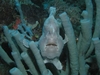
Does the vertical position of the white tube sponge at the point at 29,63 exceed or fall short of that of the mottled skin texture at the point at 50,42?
it falls short

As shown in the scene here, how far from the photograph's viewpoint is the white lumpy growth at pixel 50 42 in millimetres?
1898

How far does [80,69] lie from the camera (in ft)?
7.59

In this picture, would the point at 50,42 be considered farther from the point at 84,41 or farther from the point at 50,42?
the point at 84,41

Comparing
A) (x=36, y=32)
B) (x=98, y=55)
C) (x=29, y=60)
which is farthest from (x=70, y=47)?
(x=36, y=32)

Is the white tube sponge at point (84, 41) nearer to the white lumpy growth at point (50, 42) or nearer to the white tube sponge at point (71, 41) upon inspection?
the white tube sponge at point (71, 41)

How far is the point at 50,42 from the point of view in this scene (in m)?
1.89

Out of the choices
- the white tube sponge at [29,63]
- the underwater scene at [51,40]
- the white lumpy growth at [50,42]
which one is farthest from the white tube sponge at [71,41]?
the white tube sponge at [29,63]

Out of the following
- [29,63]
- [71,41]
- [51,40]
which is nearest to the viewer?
[51,40]

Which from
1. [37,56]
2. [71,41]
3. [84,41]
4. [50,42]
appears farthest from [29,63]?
[84,41]

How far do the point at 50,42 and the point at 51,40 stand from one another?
0.10 ft

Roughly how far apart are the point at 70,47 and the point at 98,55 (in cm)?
38

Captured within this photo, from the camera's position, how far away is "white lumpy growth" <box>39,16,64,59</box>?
1898 millimetres

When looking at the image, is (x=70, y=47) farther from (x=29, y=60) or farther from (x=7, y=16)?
(x=7, y=16)

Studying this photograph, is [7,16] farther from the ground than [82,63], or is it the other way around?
[7,16]
